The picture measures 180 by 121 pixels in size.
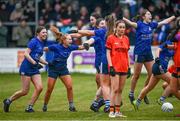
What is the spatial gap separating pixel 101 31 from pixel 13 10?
51.1 feet

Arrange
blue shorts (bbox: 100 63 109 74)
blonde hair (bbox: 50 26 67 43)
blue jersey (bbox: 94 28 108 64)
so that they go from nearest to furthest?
1. blue shorts (bbox: 100 63 109 74)
2. blue jersey (bbox: 94 28 108 64)
3. blonde hair (bbox: 50 26 67 43)

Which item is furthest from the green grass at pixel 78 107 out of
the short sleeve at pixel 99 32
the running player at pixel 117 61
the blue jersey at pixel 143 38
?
the short sleeve at pixel 99 32

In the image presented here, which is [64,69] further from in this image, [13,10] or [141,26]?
[13,10]

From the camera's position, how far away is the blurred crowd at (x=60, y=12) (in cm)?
3167

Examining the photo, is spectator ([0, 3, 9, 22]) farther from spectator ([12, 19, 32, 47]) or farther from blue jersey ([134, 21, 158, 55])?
blue jersey ([134, 21, 158, 55])

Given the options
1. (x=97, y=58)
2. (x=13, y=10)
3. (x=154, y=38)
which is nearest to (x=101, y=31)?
(x=97, y=58)

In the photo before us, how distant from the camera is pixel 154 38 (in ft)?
103

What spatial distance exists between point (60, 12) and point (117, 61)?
1637 cm

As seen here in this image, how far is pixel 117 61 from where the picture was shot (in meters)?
16.8

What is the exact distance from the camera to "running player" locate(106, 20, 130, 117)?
1677cm

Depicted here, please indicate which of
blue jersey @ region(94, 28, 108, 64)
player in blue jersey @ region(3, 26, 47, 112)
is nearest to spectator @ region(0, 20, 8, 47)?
player in blue jersey @ region(3, 26, 47, 112)

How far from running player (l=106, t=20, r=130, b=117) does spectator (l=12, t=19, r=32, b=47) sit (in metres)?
15.6

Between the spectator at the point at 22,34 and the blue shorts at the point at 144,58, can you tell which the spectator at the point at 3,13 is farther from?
the blue shorts at the point at 144,58

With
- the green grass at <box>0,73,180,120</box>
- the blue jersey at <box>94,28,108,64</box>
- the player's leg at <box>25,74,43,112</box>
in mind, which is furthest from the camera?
the player's leg at <box>25,74,43,112</box>
